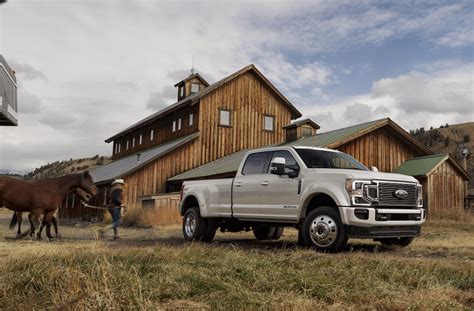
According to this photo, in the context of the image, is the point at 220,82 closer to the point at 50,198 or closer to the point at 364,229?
the point at 50,198

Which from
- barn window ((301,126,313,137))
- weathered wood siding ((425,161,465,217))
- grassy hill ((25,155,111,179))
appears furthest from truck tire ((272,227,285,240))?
grassy hill ((25,155,111,179))

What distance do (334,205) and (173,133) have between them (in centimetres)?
3042

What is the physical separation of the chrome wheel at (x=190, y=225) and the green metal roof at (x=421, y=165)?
16662 millimetres

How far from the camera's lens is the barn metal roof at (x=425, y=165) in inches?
1027

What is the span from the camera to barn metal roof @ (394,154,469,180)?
26078 millimetres

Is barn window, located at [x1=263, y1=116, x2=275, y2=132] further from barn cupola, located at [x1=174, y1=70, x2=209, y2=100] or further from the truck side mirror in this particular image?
the truck side mirror

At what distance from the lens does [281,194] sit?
36.3 ft

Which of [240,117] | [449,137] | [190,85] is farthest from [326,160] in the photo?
[449,137]

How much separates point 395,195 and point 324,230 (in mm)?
1703

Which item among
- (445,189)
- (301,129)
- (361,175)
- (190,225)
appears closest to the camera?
(361,175)

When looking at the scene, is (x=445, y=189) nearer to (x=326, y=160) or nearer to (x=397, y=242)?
(x=397, y=242)

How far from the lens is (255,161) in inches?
481

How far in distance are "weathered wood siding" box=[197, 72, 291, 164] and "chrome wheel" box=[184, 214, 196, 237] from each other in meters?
21.1

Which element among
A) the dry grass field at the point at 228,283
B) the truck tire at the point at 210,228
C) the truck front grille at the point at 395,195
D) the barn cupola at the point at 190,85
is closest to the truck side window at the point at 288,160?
the truck front grille at the point at 395,195
